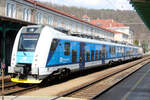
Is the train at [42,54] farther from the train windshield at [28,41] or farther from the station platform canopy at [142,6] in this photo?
the station platform canopy at [142,6]

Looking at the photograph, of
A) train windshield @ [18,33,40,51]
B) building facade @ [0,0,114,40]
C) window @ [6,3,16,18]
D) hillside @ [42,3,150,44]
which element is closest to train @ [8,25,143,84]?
train windshield @ [18,33,40,51]

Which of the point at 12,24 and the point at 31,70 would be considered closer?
the point at 31,70

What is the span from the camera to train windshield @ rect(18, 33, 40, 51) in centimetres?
1236

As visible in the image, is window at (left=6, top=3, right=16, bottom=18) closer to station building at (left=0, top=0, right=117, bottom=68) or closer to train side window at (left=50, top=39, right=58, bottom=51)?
station building at (left=0, top=0, right=117, bottom=68)

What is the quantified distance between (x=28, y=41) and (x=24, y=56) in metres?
0.88

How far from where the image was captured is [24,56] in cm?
1231

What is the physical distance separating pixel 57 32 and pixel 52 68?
6.95 ft

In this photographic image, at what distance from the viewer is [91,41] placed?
18.1 metres

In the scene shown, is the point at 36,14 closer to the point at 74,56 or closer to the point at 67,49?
the point at 74,56

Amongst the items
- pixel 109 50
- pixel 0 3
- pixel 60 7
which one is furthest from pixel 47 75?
pixel 60 7

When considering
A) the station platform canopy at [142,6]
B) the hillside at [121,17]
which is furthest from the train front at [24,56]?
the hillside at [121,17]

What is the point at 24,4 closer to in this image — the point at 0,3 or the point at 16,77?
the point at 0,3

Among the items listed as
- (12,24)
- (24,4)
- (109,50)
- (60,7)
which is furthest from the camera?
(60,7)

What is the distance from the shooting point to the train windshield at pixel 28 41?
40.5 feet
